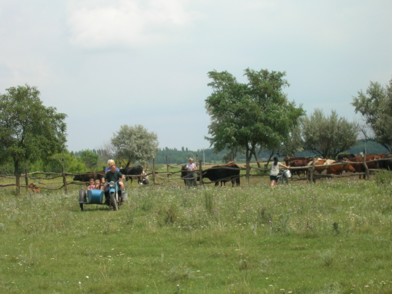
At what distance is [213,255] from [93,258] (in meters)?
1.97

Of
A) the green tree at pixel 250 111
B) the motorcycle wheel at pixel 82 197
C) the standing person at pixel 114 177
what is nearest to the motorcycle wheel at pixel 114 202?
the standing person at pixel 114 177

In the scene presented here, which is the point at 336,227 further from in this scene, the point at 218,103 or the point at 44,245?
the point at 218,103

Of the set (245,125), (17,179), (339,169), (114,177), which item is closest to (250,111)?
(245,125)

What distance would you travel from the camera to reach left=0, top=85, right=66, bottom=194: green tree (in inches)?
1476

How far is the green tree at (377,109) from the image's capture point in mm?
51031

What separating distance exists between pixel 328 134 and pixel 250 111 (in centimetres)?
1260

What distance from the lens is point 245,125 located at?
2148 inches

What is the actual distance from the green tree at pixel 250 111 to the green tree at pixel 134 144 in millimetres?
37061

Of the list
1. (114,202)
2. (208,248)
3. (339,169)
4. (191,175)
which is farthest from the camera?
(339,169)

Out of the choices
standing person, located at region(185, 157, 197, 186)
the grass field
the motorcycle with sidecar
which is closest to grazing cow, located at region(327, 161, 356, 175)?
standing person, located at region(185, 157, 197, 186)

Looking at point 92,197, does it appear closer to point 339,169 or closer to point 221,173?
point 221,173

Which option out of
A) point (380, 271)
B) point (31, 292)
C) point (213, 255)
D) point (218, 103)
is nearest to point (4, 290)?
point (31, 292)

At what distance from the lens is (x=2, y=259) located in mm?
10398

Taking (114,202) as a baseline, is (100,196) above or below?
above
